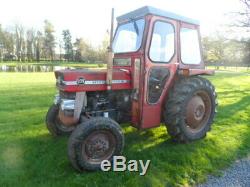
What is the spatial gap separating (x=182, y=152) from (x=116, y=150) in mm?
1230

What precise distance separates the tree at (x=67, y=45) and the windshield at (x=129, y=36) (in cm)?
6145

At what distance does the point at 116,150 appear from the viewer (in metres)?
3.90

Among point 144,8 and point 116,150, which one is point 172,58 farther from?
point 116,150

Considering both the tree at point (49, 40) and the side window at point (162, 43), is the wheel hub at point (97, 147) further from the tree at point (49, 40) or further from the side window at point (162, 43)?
the tree at point (49, 40)

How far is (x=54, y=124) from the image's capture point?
16.3 feet

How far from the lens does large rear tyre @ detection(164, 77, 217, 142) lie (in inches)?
176

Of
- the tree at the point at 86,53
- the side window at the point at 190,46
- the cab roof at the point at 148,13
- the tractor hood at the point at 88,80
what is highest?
the tree at the point at 86,53

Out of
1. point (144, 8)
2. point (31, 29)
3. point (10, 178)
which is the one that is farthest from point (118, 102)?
point (31, 29)

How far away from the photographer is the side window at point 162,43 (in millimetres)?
4367

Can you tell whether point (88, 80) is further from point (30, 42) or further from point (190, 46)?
point (30, 42)

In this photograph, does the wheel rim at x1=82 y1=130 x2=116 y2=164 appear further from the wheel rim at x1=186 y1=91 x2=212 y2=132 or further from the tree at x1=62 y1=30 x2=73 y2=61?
the tree at x1=62 y1=30 x2=73 y2=61

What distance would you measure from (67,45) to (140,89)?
69.7 m

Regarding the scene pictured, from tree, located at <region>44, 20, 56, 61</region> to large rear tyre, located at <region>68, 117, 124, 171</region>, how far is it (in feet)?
202

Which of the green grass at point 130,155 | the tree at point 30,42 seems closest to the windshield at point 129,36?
the green grass at point 130,155
